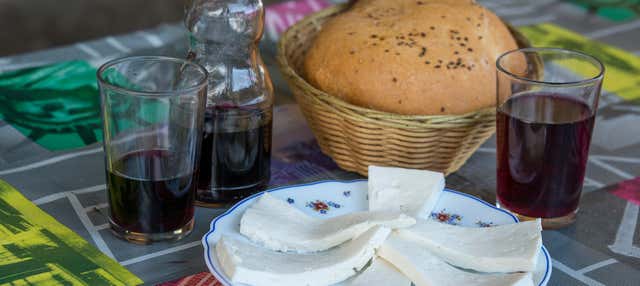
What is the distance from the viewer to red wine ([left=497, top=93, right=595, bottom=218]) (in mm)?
859

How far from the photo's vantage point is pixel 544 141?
0.86 metres

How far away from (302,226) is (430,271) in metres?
0.14

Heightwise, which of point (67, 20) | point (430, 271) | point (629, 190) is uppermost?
point (430, 271)

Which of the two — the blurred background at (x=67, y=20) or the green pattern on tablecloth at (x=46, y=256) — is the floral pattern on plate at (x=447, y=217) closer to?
the green pattern on tablecloth at (x=46, y=256)

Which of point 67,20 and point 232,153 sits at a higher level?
point 232,153

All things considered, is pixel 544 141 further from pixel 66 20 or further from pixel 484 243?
pixel 66 20

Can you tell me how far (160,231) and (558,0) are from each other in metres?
1.03

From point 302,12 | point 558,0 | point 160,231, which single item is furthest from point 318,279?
point 558,0

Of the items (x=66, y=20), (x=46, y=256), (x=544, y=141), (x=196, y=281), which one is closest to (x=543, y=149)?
(x=544, y=141)

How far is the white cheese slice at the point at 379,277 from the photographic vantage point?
725mm

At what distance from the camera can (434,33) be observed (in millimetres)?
1000

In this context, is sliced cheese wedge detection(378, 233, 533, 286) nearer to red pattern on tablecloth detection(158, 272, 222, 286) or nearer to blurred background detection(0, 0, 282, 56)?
red pattern on tablecloth detection(158, 272, 222, 286)

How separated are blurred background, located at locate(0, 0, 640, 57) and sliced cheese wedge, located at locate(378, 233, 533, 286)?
1816 mm

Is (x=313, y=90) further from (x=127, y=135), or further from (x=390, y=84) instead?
(x=127, y=135)
